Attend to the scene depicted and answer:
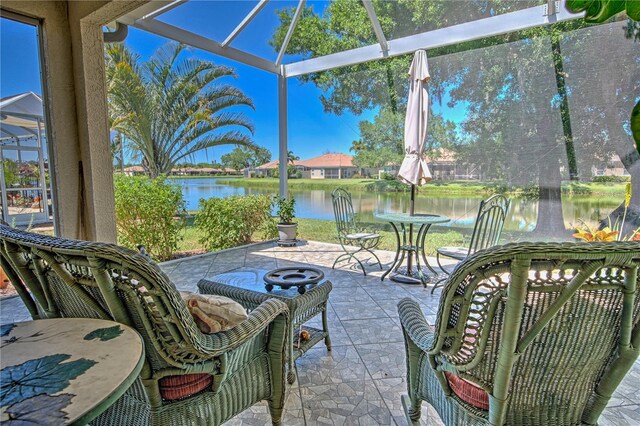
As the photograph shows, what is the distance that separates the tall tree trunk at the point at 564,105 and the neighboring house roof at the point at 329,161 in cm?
326

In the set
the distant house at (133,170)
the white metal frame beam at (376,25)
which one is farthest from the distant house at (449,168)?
the distant house at (133,170)

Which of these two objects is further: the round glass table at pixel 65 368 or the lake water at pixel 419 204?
the lake water at pixel 419 204

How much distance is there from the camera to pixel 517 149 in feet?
14.9

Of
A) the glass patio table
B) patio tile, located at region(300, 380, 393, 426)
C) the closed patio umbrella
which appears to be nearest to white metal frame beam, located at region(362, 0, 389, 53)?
the closed patio umbrella

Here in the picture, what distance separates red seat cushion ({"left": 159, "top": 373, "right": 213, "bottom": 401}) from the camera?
130 centimetres

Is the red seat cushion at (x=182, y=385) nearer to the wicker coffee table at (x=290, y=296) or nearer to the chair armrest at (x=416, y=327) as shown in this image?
the wicker coffee table at (x=290, y=296)

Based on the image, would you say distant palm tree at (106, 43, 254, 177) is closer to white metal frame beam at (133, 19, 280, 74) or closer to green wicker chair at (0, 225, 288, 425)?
white metal frame beam at (133, 19, 280, 74)

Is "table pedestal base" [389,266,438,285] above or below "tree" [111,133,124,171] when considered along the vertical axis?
below

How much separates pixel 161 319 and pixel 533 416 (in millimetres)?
1329

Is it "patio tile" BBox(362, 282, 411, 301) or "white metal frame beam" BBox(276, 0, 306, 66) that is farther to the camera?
"white metal frame beam" BBox(276, 0, 306, 66)

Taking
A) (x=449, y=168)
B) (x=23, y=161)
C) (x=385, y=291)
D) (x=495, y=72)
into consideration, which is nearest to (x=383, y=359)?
(x=385, y=291)

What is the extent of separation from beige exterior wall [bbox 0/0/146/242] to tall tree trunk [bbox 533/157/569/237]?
500 centimetres

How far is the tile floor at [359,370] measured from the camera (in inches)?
73.0

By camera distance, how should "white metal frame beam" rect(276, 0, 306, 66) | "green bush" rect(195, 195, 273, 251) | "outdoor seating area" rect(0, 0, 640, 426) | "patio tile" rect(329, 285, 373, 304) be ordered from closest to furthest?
"outdoor seating area" rect(0, 0, 640, 426), "patio tile" rect(329, 285, 373, 304), "white metal frame beam" rect(276, 0, 306, 66), "green bush" rect(195, 195, 273, 251)
